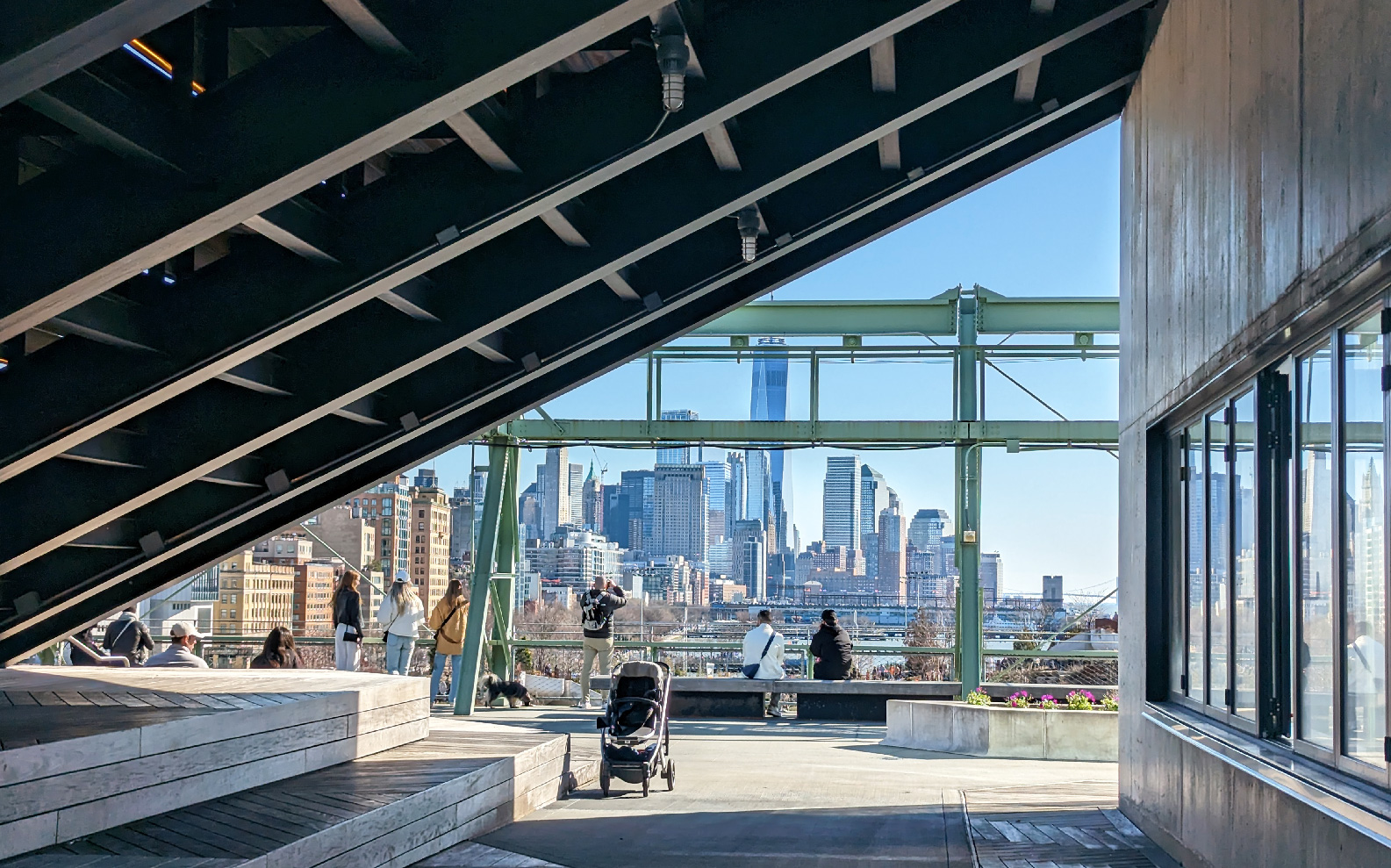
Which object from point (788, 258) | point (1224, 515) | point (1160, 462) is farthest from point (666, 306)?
point (1224, 515)

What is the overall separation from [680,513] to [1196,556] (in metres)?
44.8

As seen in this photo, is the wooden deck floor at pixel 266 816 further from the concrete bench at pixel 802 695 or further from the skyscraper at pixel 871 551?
the skyscraper at pixel 871 551

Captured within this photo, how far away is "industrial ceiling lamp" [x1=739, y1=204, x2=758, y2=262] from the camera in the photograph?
8680 mm

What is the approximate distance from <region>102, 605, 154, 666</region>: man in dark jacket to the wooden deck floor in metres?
6.34

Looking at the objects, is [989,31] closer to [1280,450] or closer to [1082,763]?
[1280,450]

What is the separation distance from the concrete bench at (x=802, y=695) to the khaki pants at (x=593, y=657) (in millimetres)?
348

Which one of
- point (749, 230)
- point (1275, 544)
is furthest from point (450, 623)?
point (1275, 544)

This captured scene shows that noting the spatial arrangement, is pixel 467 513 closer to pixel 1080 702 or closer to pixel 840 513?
pixel 1080 702

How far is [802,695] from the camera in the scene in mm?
18828

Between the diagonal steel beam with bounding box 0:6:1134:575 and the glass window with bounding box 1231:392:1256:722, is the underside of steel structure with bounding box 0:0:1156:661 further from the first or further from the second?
the glass window with bounding box 1231:392:1256:722

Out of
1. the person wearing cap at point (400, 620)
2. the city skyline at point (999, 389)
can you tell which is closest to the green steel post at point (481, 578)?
the city skyline at point (999, 389)

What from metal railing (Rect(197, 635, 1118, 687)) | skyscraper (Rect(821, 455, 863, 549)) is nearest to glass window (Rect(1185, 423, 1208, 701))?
metal railing (Rect(197, 635, 1118, 687))

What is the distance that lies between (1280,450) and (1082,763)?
8979 mm

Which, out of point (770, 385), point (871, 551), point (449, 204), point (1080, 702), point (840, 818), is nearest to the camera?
point (449, 204)
